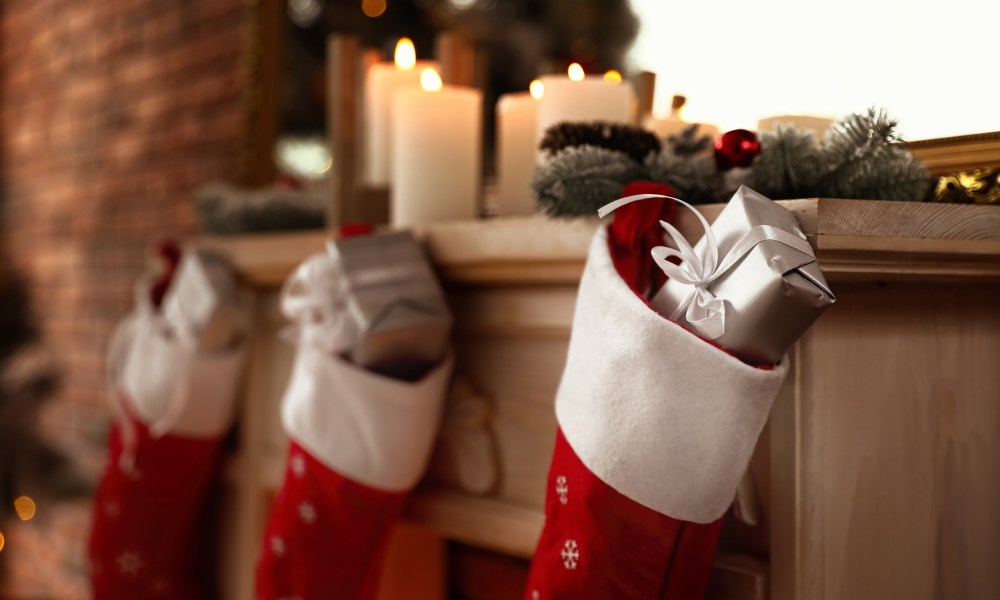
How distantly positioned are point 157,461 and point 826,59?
Result: 1.11 metres

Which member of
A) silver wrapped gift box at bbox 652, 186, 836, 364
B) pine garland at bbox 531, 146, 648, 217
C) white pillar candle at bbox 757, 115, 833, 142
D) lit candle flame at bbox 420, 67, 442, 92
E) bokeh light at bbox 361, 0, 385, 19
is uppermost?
bokeh light at bbox 361, 0, 385, 19

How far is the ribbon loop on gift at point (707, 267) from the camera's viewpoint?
0.61 meters

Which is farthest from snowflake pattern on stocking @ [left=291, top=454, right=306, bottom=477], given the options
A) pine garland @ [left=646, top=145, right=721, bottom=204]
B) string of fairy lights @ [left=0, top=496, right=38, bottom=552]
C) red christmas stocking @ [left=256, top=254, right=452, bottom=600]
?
string of fairy lights @ [left=0, top=496, right=38, bottom=552]

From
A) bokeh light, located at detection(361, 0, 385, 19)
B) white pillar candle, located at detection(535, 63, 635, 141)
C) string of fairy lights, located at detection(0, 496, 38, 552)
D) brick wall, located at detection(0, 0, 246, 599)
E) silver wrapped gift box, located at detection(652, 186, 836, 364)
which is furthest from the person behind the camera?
string of fairy lights, located at detection(0, 496, 38, 552)

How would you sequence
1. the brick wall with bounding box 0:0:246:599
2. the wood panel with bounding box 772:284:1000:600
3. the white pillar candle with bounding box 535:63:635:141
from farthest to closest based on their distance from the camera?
the brick wall with bounding box 0:0:246:599, the white pillar candle with bounding box 535:63:635:141, the wood panel with bounding box 772:284:1000:600

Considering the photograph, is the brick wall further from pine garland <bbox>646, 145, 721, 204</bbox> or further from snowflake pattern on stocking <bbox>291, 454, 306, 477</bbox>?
pine garland <bbox>646, 145, 721, 204</bbox>

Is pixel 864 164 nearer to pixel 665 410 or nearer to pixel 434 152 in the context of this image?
pixel 665 410

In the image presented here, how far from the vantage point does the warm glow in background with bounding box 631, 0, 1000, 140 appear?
0.85m

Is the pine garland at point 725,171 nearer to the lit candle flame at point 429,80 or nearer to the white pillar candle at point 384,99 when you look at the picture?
the lit candle flame at point 429,80

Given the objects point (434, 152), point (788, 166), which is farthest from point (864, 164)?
point (434, 152)

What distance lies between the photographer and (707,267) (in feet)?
2.15

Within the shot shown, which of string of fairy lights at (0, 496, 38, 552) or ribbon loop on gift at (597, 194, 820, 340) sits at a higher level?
ribbon loop on gift at (597, 194, 820, 340)

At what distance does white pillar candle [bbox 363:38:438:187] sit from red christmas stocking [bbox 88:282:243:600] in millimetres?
382

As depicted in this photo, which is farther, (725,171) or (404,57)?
(404,57)
